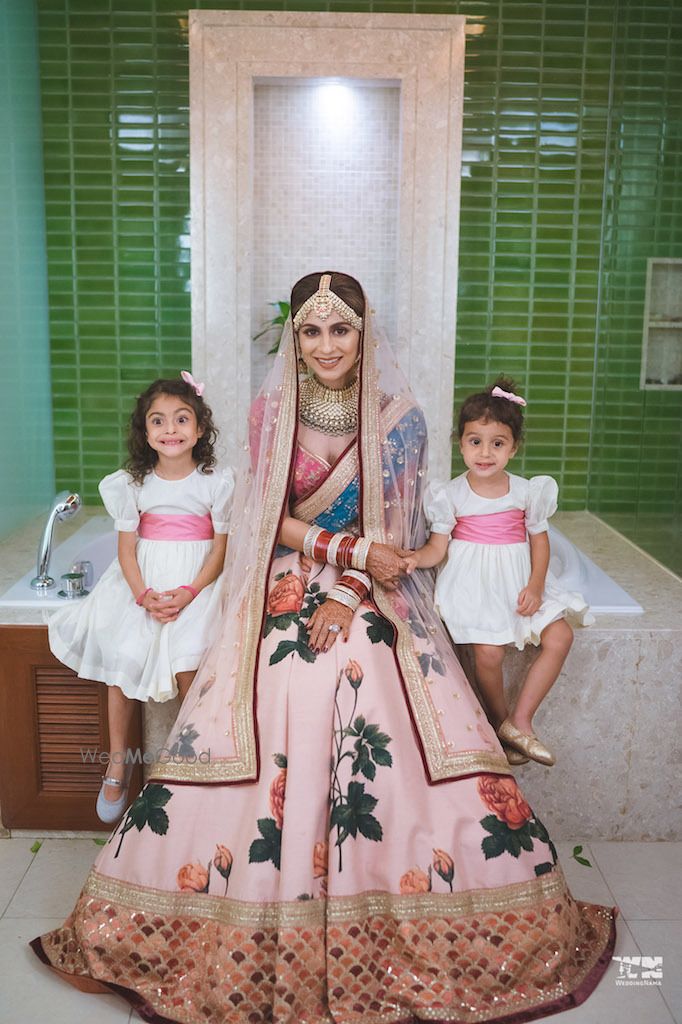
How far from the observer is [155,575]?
7.77ft

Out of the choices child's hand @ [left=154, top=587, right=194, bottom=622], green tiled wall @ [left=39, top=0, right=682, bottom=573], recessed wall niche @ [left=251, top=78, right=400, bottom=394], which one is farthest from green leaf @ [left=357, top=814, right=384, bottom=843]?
recessed wall niche @ [left=251, top=78, right=400, bottom=394]

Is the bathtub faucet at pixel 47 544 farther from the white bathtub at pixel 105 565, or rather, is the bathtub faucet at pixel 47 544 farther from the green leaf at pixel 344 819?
the green leaf at pixel 344 819

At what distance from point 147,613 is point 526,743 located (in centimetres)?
91

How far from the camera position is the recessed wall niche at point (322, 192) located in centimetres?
350

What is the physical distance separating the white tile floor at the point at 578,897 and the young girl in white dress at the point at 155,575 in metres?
0.21

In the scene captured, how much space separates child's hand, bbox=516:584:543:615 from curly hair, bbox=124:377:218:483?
2.57 ft

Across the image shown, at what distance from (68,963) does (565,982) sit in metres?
0.94

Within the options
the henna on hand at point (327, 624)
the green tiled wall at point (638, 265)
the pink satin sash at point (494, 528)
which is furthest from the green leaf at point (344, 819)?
the green tiled wall at point (638, 265)

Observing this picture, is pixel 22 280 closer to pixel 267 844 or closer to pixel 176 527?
pixel 176 527

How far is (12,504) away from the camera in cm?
353

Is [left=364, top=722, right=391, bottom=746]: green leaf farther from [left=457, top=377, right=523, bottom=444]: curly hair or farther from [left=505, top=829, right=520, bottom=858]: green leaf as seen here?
[left=457, top=377, right=523, bottom=444]: curly hair

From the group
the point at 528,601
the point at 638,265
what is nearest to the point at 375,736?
the point at 528,601

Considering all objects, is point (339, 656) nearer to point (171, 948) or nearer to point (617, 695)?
point (171, 948)

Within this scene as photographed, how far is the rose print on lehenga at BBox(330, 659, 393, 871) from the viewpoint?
192cm
